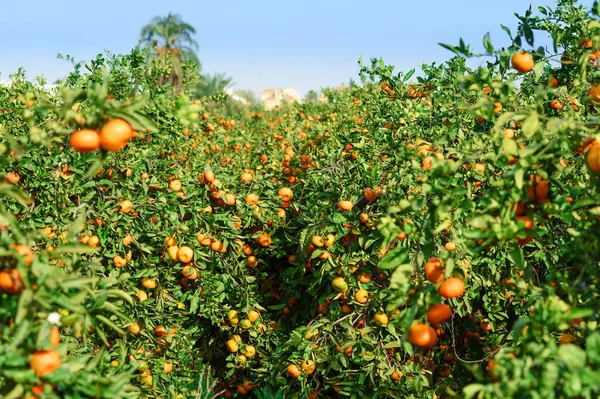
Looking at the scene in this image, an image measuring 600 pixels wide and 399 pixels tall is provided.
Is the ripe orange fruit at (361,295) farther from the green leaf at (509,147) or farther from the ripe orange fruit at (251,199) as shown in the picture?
the green leaf at (509,147)

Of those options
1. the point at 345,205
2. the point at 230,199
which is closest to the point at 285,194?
the point at 230,199

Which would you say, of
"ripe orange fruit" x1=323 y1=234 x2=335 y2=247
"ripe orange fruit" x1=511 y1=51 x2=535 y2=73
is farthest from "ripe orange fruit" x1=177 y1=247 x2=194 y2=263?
"ripe orange fruit" x1=511 y1=51 x2=535 y2=73

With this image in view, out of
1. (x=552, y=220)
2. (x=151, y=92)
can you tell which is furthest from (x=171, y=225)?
(x=552, y=220)

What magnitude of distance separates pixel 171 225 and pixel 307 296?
1276 millimetres

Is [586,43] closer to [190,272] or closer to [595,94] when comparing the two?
[595,94]

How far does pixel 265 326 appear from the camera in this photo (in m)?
4.36

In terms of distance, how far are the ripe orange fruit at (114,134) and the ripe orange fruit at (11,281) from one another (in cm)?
51

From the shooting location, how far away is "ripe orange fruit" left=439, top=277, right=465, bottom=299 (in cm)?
195

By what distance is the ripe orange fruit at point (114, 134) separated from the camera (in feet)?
6.02

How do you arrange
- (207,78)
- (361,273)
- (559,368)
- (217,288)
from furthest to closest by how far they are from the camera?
(207,78) → (217,288) → (361,273) → (559,368)

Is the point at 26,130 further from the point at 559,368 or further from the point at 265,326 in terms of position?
the point at 559,368

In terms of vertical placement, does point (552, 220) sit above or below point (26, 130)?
below

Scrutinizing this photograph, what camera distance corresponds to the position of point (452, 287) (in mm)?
1967

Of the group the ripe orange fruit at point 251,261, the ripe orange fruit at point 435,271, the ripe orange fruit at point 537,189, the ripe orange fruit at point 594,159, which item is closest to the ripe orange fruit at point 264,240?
the ripe orange fruit at point 251,261
